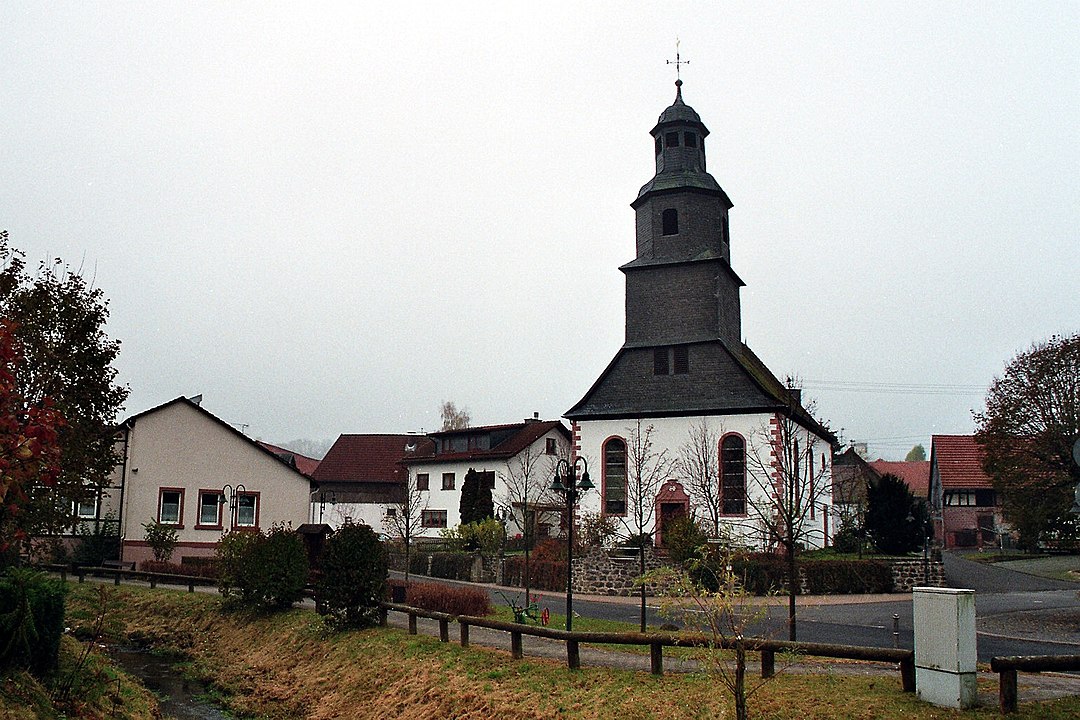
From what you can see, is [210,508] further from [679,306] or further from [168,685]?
[679,306]

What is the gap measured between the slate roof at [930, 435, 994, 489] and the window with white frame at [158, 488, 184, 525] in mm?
44607

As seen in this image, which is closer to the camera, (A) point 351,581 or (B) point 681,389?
(A) point 351,581

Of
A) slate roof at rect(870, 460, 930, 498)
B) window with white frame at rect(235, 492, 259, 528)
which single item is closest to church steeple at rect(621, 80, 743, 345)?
window with white frame at rect(235, 492, 259, 528)

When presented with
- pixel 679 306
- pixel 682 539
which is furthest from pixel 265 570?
pixel 679 306

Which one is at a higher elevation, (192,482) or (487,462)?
(487,462)

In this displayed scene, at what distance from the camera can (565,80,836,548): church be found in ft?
119

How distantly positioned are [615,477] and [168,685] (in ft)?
75.4

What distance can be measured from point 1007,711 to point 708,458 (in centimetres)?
2560

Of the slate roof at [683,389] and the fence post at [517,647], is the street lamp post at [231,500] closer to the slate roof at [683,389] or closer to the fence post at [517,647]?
the slate roof at [683,389]

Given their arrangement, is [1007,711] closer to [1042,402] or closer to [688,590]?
[688,590]

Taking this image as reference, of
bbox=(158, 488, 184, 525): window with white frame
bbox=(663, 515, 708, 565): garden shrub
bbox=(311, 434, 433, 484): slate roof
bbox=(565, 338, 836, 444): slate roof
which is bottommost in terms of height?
bbox=(663, 515, 708, 565): garden shrub

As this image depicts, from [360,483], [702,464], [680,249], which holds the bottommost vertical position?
[360,483]

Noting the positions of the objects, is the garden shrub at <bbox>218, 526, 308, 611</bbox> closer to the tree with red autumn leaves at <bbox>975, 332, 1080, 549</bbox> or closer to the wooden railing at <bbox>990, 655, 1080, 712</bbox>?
the wooden railing at <bbox>990, 655, 1080, 712</bbox>

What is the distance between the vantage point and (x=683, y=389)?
3762cm
